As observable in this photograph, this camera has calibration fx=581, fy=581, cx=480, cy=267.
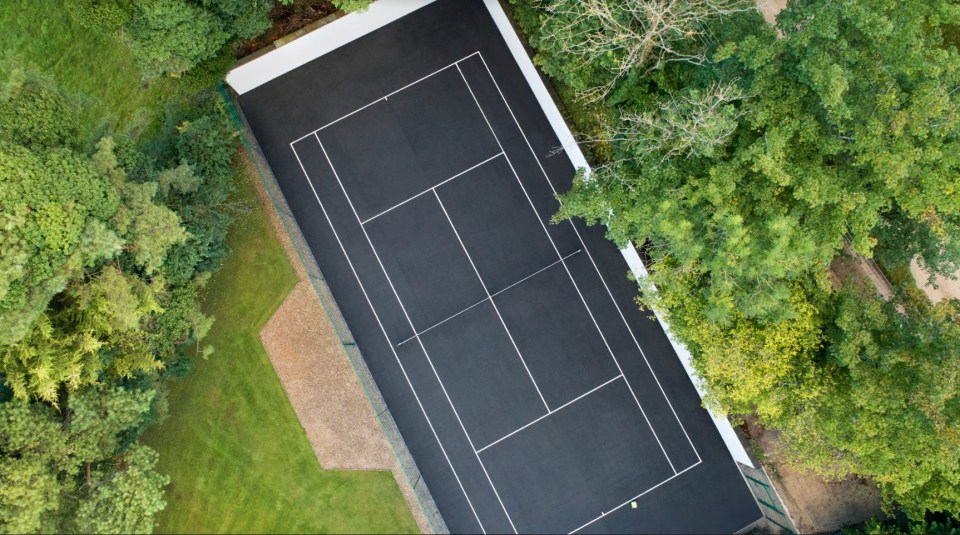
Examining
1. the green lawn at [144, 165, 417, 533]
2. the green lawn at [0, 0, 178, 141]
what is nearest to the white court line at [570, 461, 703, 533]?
the green lawn at [144, 165, 417, 533]

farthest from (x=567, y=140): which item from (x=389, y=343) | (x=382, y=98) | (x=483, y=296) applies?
(x=389, y=343)

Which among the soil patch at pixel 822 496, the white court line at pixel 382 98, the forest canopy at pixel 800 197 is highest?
the white court line at pixel 382 98

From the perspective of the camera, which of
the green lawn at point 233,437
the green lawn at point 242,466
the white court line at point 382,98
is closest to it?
the green lawn at point 233,437

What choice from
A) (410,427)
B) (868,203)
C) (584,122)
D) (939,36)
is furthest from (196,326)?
(939,36)

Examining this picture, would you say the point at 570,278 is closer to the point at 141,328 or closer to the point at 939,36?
the point at 939,36

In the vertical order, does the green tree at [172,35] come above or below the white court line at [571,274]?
above

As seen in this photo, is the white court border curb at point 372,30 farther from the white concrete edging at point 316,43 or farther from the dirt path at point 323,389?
the dirt path at point 323,389

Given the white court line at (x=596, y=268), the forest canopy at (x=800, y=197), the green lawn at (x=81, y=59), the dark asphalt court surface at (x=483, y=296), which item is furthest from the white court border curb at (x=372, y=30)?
the green lawn at (x=81, y=59)
